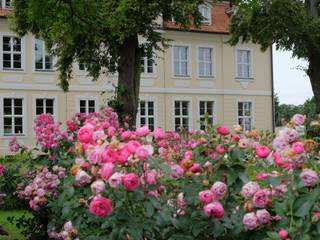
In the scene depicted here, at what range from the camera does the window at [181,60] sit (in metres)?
34.4

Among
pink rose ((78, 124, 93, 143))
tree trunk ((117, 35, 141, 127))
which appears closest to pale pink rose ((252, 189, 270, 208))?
pink rose ((78, 124, 93, 143))

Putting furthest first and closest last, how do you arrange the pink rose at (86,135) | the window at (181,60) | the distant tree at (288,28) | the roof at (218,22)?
1. the roof at (218,22)
2. the window at (181,60)
3. the distant tree at (288,28)
4. the pink rose at (86,135)

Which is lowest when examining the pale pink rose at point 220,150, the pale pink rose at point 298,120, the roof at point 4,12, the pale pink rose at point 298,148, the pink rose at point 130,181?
the pink rose at point 130,181

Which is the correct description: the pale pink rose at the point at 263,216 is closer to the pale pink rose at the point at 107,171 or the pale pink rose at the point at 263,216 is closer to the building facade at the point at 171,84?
the pale pink rose at the point at 107,171

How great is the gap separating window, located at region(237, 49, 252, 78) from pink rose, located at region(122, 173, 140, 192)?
3347cm

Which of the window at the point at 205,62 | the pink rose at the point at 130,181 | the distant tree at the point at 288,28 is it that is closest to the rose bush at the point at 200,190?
the pink rose at the point at 130,181

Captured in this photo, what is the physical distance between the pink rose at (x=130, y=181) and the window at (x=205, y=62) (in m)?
32.2

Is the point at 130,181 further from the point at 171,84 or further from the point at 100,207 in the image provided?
the point at 171,84

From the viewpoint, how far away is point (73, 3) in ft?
29.7

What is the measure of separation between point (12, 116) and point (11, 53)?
2900 mm

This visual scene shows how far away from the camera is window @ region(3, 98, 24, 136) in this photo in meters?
29.6

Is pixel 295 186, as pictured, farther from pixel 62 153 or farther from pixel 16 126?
pixel 16 126

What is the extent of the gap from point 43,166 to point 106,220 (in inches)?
122

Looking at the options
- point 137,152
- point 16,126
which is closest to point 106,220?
point 137,152
